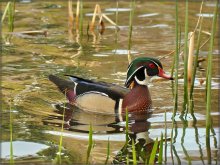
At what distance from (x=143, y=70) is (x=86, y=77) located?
1463 millimetres

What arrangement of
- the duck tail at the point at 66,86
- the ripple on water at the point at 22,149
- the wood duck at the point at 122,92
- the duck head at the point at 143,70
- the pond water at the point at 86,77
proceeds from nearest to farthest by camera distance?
the ripple on water at the point at 22,149 < the pond water at the point at 86,77 < the wood duck at the point at 122,92 < the duck head at the point at 143,70 < the duck tail at the point at 66,86

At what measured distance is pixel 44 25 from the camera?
47.7 ft

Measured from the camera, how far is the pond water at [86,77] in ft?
25.2

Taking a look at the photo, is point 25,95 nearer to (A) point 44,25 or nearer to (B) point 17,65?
(B) point 17,65

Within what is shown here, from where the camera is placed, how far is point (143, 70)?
9.90m

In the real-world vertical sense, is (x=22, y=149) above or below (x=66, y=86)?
below

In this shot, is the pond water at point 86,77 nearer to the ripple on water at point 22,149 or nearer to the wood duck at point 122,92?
the ripple on water at point 22,149

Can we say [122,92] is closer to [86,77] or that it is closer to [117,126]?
[117,126]

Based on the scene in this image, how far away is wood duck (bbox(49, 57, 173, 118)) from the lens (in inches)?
382

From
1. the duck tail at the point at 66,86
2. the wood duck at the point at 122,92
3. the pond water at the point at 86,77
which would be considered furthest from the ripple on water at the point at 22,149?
the duck tail at the point at 66,86

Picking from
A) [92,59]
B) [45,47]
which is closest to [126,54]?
[92,59]

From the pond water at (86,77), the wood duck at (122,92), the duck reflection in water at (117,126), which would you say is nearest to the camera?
the duck reflection in water at (117,126)

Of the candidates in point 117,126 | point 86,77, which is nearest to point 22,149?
point 117,126

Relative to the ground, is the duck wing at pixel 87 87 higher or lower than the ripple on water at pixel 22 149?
higher
